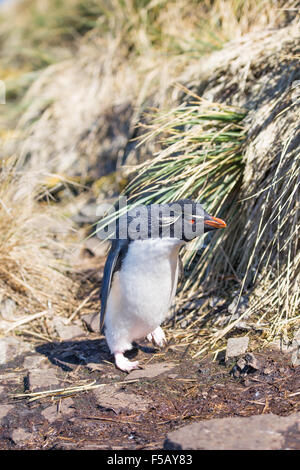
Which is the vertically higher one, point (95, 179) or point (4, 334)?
point (95, 179)

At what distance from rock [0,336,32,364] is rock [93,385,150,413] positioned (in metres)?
0.84

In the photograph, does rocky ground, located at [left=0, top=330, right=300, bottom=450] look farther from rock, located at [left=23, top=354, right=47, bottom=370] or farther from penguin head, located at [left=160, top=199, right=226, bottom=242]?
penguin head, located at [left=160, top=199, right=226, bottom=242]

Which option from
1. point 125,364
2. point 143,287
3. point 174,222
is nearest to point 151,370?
point 125,364

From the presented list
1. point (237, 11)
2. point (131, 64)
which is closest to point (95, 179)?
point (131, 64)

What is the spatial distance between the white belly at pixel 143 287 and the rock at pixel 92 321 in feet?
2.04

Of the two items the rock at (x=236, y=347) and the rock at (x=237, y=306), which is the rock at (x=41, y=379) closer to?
the rock at (x=236, y=347)

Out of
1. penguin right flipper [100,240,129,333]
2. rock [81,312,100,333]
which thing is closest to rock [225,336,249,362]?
penguin right flipper [100,240,129,333]

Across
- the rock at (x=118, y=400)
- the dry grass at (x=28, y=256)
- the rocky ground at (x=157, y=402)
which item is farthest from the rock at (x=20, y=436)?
the dry grass at (x=28, y=256)

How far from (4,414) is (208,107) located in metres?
2.48

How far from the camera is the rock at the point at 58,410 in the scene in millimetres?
2506

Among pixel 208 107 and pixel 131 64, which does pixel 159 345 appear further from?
pixel 131 64

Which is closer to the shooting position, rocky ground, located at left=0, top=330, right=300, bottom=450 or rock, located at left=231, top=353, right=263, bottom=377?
rocky ground, located at left=0, top=330, right=300, bottom=450

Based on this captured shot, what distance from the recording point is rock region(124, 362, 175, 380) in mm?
2811

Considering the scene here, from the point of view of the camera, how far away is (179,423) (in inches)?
90.7
